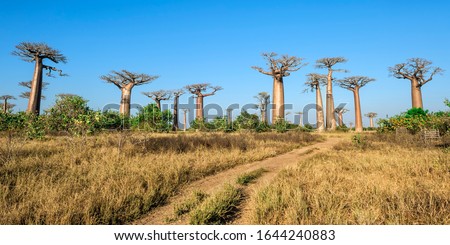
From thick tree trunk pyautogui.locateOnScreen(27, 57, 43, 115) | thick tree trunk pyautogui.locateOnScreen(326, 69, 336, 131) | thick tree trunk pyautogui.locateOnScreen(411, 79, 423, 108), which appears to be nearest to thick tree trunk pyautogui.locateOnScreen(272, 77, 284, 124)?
thick tree trunk pyautogui.locateOnScreen(326, 69, 336, 131)

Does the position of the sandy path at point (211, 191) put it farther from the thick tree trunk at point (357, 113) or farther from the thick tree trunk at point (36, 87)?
the thick tree trunk at point (357, 113)

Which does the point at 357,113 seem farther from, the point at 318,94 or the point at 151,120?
the point at 151,120

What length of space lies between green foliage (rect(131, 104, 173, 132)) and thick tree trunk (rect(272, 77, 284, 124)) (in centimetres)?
1156

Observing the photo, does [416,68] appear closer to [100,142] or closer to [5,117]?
[100,142]

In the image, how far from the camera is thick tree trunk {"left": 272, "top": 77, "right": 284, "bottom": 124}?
89.0ft

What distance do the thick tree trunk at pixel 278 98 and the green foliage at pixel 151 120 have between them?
11.6 meters

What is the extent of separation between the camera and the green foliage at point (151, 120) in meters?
13.2

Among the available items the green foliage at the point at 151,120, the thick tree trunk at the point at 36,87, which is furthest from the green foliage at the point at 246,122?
the thick tree trunk at the point at 36,87

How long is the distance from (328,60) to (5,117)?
104 ft

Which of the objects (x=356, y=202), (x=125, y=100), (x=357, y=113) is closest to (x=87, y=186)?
(x=356, y=202)

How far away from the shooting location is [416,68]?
2909 cm

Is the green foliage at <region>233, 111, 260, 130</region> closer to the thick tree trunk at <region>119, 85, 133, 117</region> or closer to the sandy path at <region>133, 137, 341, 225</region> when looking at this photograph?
the thick tree trunk at <region>119, 85, 133, 117</region>
